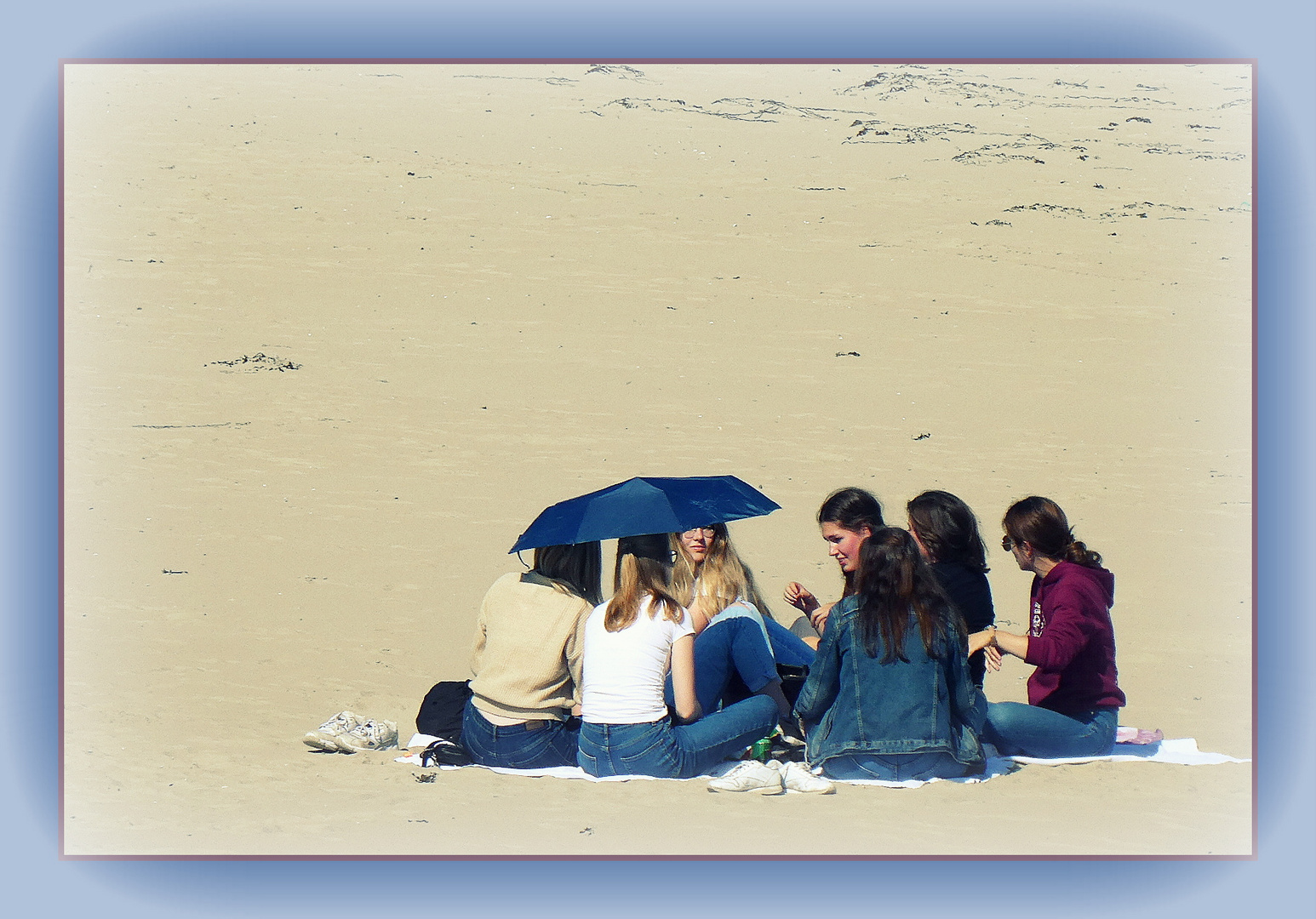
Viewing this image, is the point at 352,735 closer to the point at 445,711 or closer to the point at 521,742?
the point at 445,711

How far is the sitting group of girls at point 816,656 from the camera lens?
5.52m

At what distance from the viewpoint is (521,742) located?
5891 millimetres

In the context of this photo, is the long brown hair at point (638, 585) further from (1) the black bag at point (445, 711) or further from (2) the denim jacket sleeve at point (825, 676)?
(1) the black bag at point (445, 711)

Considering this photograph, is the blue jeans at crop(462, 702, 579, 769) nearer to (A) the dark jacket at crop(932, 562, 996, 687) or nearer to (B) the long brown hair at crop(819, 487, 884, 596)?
(B) the long brown hair at crop(819, 487, 884, 596)

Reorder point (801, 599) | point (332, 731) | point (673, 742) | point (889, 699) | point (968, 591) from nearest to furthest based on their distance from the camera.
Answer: point (889, 699) < point (673, 742) < point (968, 591) < point (801, 599) < point (332, 731)

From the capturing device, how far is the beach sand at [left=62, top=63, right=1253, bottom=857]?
6.05 meters

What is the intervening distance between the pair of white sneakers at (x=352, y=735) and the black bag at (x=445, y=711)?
0.68ft

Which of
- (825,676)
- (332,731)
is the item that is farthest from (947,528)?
(332,731)

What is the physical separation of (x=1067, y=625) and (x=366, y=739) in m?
3.08

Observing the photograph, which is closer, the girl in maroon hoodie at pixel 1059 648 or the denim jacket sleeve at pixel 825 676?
the denim jacket sleeve at pixel 825 676

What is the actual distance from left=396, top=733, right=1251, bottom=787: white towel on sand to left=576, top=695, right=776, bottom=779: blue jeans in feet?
0.22

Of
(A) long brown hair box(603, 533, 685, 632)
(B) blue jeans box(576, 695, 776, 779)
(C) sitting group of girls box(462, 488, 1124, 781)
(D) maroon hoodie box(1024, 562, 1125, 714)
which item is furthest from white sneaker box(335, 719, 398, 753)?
(D) maroon hoodie box(1024, 562, 1125, 714)

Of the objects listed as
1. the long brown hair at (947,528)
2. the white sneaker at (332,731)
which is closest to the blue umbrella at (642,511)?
the long brown hair at (947,528)

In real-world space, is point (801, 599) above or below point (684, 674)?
above
